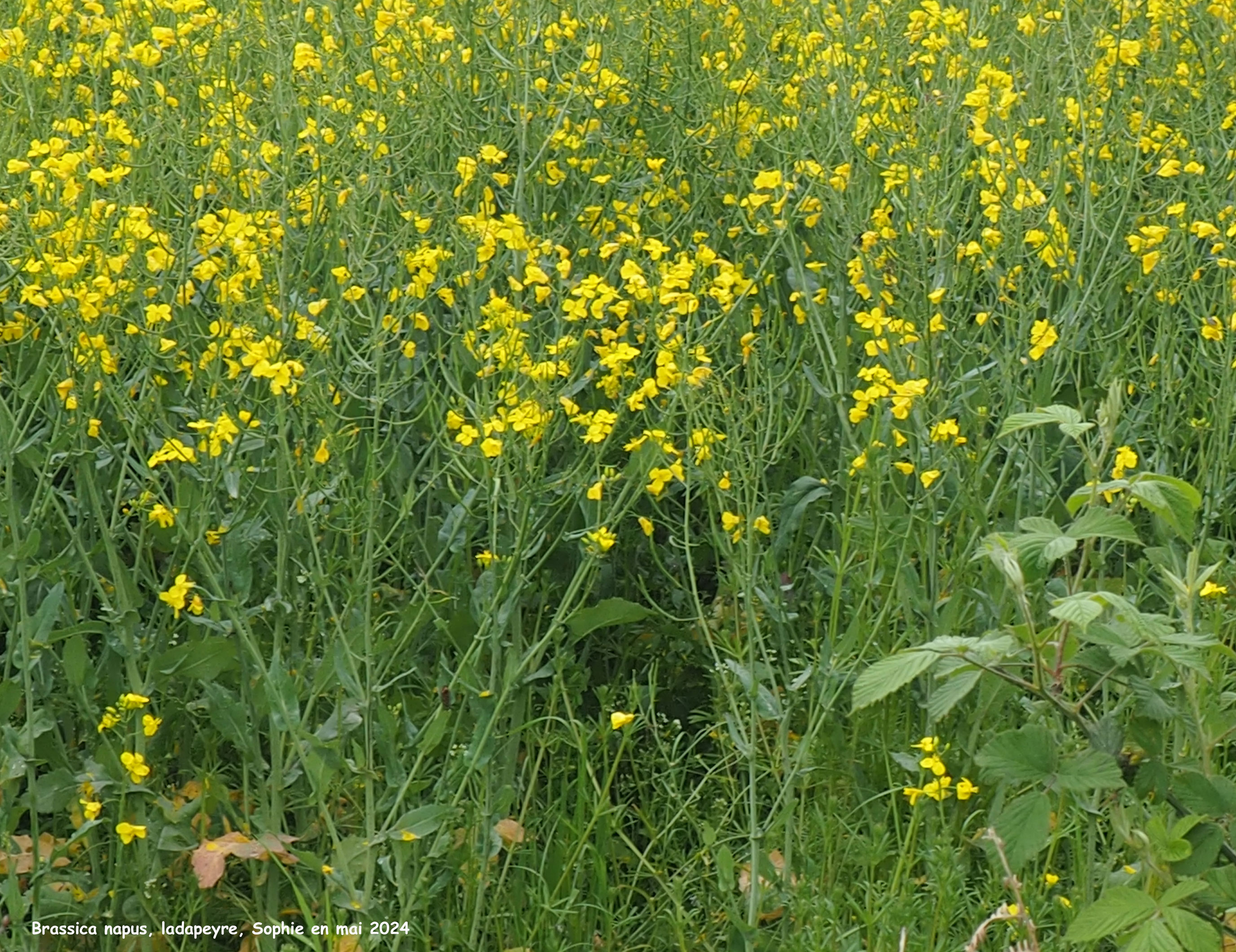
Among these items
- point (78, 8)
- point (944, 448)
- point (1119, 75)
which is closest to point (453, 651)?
point (944, 448)

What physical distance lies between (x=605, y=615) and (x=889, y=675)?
98cm

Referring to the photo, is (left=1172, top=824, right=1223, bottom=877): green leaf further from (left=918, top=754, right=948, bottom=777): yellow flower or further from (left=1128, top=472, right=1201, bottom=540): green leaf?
(left=918, top=754, right=948, bottom=777): yellow flower

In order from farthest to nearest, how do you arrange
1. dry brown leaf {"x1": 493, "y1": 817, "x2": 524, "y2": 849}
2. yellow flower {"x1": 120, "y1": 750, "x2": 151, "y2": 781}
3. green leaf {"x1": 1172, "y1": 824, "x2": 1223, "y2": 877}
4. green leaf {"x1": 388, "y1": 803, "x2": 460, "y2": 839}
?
dry brown leaf {"x1": 493, "y1": 817, "x2": 524, "y2": 849}, yellow flower {"x1": 120, "y1": 750, "x2": 151, "y2": 781}, green leaf {"x1": 388, "y1": 803, "x2": 460, "y2": 839}, green leaf {"x1": 1172, "y1": 824, "x2": 1223, "y2": 877}

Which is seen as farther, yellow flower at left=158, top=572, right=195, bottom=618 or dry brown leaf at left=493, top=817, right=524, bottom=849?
dry brown leaf at left=493, top=817, right=524, bottom=849

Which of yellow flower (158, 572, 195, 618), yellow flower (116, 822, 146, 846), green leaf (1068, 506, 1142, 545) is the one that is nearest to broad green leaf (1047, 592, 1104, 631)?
green leaf (1068, 506, 1142, 545)

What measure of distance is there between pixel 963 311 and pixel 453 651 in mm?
1310

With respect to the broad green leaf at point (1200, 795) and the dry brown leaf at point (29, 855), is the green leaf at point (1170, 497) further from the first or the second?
the dry brown leaf at point (29, 855)

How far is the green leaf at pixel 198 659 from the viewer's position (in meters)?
2.55

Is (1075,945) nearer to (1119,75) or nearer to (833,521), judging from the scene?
(833,521)

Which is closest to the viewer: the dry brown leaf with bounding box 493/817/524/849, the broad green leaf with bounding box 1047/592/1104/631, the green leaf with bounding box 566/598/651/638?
the broad green leaf with bounding box 1047/592/1104/631

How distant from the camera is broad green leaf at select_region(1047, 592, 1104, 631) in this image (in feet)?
5.66

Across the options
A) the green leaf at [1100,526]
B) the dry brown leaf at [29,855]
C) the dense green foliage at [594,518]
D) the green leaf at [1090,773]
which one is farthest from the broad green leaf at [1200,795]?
the dry brown leaf at [29,855]

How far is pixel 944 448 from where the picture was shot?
2.80 metres

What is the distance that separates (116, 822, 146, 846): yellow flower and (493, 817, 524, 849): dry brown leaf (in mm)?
584
